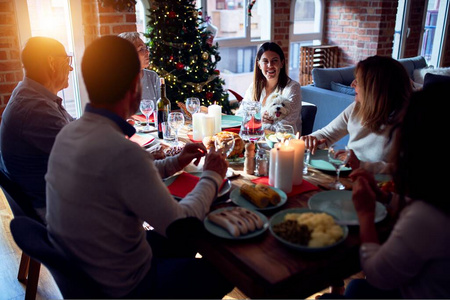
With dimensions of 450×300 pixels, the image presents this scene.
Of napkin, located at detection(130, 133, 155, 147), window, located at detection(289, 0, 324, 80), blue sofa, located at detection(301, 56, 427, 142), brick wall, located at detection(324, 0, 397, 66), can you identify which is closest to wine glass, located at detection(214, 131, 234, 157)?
napkin, located at detection(130, 133, 155, 147)

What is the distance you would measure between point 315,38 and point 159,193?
5.14 metres

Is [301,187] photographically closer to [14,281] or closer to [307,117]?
[307,117]

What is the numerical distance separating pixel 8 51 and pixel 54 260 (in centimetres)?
286

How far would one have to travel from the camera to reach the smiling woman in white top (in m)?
2.59

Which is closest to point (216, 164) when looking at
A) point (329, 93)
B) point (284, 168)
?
point (284, 168)

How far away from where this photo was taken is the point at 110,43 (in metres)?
1.10

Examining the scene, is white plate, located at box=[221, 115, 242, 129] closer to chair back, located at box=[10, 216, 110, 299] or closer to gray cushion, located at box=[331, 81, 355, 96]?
chair back, located at box=[10, 216, 110, 299]

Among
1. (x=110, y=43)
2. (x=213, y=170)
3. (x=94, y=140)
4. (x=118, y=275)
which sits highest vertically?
(x=110, y=43)

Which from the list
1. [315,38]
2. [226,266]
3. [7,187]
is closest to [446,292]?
[226,266]

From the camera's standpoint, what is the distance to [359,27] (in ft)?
18.0

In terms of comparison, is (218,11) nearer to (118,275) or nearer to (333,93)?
(333,93)

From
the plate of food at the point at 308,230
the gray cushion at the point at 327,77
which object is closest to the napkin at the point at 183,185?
the plate of food at the point at 308,230

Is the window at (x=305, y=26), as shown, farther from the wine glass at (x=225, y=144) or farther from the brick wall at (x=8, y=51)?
the wine glass at (x=225, y=144)

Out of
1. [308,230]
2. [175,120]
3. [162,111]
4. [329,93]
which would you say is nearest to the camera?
[308,230]
